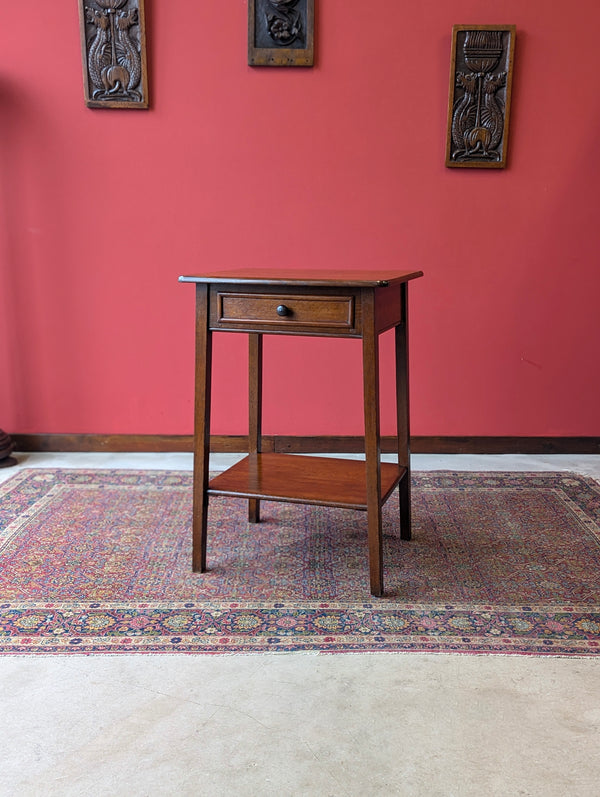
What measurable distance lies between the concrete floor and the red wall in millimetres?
1953

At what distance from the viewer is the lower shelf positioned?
2.39 meters

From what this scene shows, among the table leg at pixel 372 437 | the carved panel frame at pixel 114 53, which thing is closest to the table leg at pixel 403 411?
the table leg at pixel 372 437

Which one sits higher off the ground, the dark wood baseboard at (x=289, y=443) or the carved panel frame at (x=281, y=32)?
the carved panel frame at (x=281, y=32)

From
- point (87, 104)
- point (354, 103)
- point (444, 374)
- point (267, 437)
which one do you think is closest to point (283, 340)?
point (267, 437)

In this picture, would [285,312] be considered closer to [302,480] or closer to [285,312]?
[285,312]

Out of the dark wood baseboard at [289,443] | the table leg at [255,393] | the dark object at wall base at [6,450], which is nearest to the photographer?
the table leg at [255,393]

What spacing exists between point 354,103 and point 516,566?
2.19 metres

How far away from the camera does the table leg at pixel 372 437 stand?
85.0 inches

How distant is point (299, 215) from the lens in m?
3.64

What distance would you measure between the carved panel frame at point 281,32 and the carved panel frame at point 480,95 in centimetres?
65

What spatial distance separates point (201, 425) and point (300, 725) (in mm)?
987

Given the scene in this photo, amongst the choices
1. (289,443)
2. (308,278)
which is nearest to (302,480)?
(308,278)

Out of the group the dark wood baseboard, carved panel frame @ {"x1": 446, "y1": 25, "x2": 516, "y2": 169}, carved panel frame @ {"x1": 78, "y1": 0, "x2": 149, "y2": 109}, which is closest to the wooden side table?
the dark wood baseboard

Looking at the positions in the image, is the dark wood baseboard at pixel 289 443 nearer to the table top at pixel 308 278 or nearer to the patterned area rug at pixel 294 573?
the patterned area rug at pixel 294 573
